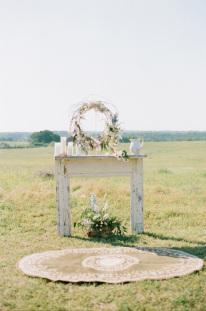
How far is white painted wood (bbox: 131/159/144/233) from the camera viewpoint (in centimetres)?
1215

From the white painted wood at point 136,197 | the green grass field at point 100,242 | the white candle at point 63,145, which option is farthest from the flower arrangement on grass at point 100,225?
the white candle at point 63,145

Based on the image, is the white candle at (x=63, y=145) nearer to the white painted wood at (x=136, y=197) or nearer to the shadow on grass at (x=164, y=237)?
the white painted wood at (x=136, y=197)

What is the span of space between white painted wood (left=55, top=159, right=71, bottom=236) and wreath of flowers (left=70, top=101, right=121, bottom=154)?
0.71 metres

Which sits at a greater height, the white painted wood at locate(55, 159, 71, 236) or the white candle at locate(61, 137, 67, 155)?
the white candle at locate(61, 137, 67, 155)

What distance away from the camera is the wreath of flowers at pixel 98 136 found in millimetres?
11594

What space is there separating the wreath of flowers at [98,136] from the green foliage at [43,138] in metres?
54.8

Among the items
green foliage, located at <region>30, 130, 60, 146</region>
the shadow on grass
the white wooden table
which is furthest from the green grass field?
green foliage, located at <region>30, 130, 60, 146</region>

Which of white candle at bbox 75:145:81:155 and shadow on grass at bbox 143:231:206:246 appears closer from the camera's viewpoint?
shadow on grass at bbox 143:231:206:246

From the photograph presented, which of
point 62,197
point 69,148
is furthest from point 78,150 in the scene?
point 62,197

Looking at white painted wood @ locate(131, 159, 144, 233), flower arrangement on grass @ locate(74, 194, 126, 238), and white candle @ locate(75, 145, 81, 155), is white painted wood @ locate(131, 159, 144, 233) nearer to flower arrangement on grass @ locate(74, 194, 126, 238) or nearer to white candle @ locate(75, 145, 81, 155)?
flower arrangement on grass @ locate(74, 194, 126, 238)

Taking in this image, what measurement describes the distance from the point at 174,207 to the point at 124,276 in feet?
25.2

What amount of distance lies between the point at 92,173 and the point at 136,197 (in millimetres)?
1306

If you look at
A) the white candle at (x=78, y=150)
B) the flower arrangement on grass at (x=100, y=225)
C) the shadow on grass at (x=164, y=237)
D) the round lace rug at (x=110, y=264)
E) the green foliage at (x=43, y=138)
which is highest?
the white candle at (x=78, y=150)

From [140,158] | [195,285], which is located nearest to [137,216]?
[140,158]
